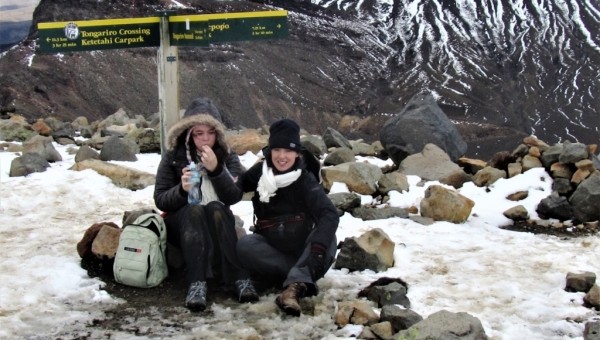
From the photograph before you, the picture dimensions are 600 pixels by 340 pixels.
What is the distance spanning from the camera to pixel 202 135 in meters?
5.37

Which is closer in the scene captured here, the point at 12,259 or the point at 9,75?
the point at 12,259

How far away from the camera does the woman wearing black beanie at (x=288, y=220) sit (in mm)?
5145

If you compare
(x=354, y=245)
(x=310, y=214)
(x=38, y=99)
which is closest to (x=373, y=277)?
(x=354, y=245)

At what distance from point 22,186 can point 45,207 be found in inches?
34.8

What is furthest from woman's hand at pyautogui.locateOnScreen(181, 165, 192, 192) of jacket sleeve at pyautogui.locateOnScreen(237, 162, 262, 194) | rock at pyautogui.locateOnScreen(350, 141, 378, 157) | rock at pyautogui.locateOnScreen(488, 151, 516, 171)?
rock at pyautogui.locateOnScreen(350, 141, 378, 157)

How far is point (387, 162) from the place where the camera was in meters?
12.0

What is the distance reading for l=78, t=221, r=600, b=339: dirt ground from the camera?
469 cm

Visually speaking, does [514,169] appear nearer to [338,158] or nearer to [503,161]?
[503,161]

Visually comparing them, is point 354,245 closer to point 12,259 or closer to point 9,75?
point 12,259

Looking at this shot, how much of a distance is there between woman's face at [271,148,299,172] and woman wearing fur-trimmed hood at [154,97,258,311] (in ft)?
1.27

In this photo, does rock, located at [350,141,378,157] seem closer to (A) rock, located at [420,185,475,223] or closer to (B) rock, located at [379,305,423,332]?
(A) rock, located at [420,185,475,223]

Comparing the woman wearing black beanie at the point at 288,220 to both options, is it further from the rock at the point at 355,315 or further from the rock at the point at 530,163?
the rock at the point at 530,163

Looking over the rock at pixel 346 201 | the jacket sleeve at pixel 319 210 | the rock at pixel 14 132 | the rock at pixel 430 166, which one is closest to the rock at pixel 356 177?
the rock at pixel 346 201

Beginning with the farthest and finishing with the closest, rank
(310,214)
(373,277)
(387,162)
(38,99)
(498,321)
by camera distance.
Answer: (38,99)
(387,162)
(373,277)
(310,214)
(498,321)
